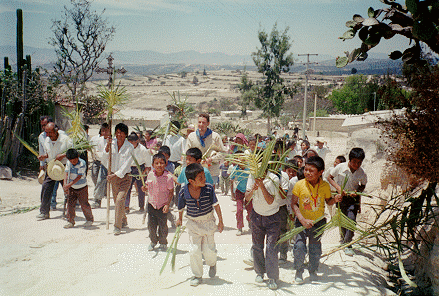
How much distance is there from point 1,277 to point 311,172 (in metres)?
4.41

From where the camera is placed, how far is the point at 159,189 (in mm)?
5699

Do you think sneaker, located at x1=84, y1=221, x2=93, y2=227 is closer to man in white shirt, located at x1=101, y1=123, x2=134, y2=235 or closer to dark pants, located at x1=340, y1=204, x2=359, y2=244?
man in white shirt, located at x1=101, y1=123, x2=134, y2=235

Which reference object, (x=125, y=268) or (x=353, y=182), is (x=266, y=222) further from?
(x=125, y=268)

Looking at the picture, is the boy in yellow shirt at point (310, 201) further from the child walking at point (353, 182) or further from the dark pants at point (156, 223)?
the dark pants at point (156, 223)

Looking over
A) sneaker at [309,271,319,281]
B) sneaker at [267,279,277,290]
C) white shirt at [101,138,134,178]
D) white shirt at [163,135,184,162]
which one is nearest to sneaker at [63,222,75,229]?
white shirt at [101,138,134,178]

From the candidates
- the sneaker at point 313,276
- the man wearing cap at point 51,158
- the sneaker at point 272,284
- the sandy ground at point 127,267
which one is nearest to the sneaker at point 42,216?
the man wearing cap at point 51,158

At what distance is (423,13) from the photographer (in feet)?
15.4

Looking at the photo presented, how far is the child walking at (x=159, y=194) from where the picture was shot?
5.70 m

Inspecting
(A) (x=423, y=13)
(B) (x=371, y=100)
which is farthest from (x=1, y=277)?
(B) (x=371, y=100)

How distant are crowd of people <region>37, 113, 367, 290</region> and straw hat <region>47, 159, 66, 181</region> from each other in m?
0.01

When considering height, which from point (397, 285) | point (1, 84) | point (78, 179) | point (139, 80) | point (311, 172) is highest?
point (139, 80)

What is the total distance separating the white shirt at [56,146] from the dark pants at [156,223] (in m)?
2.94

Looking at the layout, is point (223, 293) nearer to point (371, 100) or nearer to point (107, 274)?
point (107, 274)

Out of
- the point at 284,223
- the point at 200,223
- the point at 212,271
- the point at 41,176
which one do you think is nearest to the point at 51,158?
the point at 41,176
